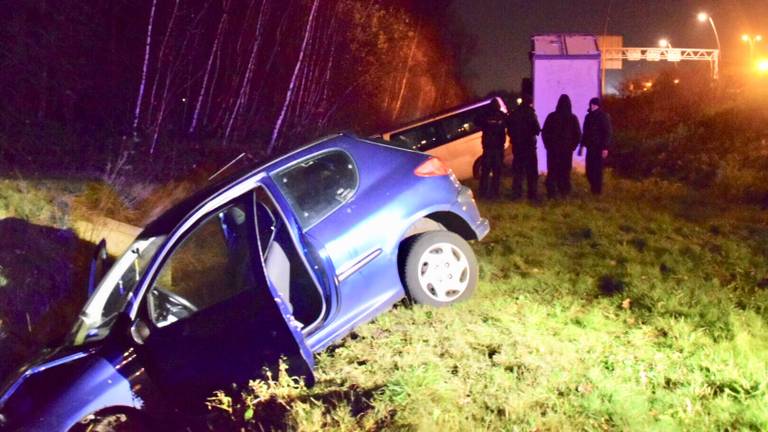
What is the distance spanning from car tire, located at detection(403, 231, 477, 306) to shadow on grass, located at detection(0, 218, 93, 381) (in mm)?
3607

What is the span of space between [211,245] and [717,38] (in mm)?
34976

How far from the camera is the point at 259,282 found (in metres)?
4.26

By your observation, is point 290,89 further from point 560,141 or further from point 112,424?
point 112,424

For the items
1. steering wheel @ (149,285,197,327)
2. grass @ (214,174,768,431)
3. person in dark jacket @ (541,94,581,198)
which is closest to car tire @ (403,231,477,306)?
grass @ (214,174,768,431)

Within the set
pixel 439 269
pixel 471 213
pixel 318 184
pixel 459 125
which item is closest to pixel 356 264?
pixel 318 184

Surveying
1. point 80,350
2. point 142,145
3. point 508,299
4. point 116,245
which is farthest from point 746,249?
point 142,145

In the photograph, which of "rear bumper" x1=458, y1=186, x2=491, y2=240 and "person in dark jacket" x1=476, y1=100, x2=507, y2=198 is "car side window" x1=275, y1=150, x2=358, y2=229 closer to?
"rear bumper" x1=458, y1=186, x2=491, y2=240

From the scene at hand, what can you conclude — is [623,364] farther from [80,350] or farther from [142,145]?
[142,145]

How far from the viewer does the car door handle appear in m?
4.86

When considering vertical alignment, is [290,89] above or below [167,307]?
above

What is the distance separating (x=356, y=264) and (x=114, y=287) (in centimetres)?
171

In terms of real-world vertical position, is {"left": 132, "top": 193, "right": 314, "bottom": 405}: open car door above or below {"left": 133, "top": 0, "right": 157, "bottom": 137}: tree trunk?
below

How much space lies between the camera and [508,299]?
221 inches

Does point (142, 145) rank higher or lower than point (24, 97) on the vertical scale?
lower
